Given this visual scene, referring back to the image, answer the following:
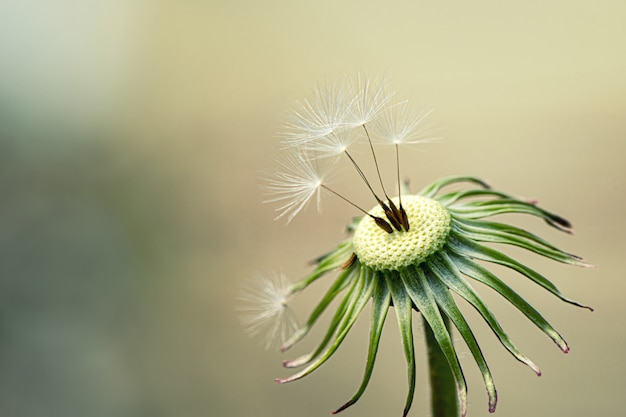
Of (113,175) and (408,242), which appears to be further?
(113,175)

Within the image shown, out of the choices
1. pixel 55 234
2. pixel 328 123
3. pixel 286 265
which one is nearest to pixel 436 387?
pixel 328 123

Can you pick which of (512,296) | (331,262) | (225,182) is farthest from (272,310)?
(225,182)

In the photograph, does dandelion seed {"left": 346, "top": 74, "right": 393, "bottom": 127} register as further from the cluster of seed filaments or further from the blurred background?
the blurred background

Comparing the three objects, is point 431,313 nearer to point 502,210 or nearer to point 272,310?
point 502,210

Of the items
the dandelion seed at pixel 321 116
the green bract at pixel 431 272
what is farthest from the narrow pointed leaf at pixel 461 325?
the dandelion seed at pixel 321 116

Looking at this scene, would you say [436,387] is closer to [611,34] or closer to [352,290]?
[352,290]

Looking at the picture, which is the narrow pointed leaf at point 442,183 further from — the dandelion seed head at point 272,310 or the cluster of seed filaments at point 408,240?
the dandelion seed head at point 272,310
